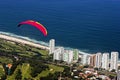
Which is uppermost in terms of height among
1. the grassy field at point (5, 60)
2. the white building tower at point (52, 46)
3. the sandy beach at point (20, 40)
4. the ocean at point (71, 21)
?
the ocean at point (71, 21)

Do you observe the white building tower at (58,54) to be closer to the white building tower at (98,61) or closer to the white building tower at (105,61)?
the white building tower at (98,61)

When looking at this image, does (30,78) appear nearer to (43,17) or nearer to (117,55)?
(117,55)

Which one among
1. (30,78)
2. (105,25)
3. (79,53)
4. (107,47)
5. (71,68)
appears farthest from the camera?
(105,25)

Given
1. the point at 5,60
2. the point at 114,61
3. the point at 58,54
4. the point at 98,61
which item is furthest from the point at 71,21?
the point at 5,60

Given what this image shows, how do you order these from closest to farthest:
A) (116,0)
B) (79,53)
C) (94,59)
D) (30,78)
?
(30,78) → (94,59) → (79,53) → (116,0)

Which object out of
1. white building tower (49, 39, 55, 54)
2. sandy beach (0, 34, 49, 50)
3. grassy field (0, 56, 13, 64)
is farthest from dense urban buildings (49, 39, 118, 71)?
grassy field (0, 56, 13, 64)

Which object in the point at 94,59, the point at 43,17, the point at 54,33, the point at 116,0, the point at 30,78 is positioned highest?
the point at 116,0

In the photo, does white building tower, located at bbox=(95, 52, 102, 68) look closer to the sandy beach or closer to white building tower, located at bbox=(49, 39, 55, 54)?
white building tower, located at bbox=(49, 39, 55, 54)

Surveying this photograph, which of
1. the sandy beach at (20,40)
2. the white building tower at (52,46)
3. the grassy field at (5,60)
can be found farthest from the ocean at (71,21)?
the grassy field at (5,60)

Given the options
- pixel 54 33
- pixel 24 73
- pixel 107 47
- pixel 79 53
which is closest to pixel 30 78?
pixel 24 73
